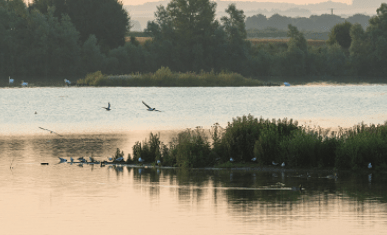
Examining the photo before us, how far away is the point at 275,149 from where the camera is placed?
78.6ft

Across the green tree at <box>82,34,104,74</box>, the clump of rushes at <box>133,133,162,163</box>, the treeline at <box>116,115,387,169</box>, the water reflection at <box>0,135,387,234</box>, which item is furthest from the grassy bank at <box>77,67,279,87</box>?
the water reflection at <box>0,135,387,234</box>

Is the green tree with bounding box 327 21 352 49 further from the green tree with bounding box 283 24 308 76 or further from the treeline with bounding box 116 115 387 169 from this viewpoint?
the treeline with bounding box 116 115 387 169

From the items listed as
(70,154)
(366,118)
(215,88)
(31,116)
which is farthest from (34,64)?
(70,154)

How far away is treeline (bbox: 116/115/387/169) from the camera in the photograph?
23.2 metres

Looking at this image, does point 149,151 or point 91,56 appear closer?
point 149,151

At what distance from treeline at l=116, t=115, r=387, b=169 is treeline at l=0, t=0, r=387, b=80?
4297 inches

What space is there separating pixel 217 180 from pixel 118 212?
5731mm

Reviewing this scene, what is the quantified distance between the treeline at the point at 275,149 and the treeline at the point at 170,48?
10915 centimetres

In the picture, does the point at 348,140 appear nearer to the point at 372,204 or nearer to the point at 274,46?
the point at 372,204

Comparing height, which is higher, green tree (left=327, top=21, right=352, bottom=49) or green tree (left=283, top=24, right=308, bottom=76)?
green tree (left=327, top=21, right=352, bottom=49)

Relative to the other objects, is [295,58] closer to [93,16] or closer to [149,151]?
[93,16]

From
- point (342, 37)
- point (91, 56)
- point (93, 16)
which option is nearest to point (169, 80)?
point (91, 56)

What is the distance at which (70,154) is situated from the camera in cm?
2955

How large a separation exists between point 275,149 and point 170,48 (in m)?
119
